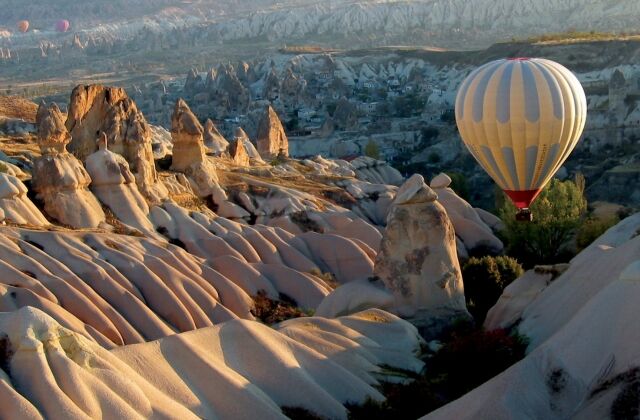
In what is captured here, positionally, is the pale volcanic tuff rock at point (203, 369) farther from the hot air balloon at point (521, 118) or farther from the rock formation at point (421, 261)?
the hot air balloon at point (521, 118)

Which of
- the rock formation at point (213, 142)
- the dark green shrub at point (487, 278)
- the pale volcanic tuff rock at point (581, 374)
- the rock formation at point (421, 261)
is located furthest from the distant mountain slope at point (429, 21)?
the pale volcanic tuff rock at point (581, 374)

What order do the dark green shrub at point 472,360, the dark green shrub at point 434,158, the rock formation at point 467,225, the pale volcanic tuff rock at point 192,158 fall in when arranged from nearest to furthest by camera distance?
the dark green shrub at point 472,360 → the rock formation at point 467,225 → the pale volcanic tuff rock at point 192,158 → the dark green shrub at point 434,158

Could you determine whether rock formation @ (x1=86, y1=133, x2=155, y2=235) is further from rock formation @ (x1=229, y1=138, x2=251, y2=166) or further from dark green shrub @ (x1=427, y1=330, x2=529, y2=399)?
dark green shrub @ (x1=427, y1=330, x2=529, y2=399)

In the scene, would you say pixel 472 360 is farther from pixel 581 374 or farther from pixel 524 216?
pixel 524 216

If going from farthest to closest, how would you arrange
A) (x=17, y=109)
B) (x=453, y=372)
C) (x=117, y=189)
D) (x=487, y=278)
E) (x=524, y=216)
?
(x=17, y=109) < (x=117, y=189) < (x=487, y=278) < (x=524, y=216) < (x=453, y=372)

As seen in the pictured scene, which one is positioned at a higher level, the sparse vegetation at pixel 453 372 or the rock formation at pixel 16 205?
the sparse vegetation at pixel 453 372

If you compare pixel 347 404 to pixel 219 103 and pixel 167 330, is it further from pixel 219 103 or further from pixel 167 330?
pixel 219 103

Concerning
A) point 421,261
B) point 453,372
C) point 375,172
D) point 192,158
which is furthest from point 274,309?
point 375,172
